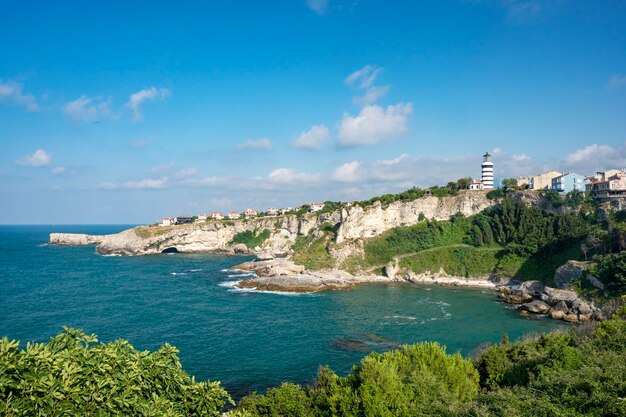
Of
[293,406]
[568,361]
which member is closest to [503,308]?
[568,361]

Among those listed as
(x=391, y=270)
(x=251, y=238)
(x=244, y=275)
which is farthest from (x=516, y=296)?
(x=251, y=238)

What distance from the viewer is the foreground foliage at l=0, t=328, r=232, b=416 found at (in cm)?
679

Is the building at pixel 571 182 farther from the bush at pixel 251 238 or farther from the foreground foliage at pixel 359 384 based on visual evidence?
the bush at pixel 251 238

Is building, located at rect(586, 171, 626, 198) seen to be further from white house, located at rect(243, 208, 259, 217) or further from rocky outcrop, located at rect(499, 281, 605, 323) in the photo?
white house, located at rect(243, 208, 259, 217)

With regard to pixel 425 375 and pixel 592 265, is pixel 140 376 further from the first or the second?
pixel 592 265

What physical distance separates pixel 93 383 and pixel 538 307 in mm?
42571

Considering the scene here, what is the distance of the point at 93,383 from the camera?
7.72 metres

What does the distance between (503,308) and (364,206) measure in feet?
112

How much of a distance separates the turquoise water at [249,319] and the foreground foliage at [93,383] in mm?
14191

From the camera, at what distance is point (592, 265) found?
1618 inches

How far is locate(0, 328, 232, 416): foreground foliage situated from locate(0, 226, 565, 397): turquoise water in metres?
14.2

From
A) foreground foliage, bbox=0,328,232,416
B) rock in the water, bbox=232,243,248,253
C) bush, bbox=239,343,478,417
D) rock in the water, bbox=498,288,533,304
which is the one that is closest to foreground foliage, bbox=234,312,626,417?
bush, bbox=239,343,478,417

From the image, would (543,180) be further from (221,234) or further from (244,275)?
(221,234)

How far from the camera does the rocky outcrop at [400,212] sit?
6794 centimetres
